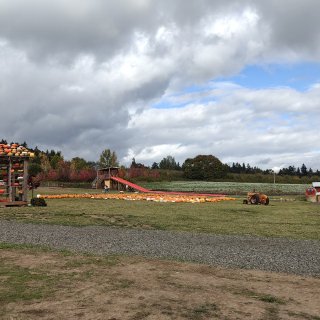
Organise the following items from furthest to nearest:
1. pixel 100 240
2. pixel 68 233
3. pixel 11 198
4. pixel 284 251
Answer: pixel 11 198 < pixel 68 233 < pixel 100 240 < pixel 284 251

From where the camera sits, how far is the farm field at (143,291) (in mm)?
5582

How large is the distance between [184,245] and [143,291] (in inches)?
210

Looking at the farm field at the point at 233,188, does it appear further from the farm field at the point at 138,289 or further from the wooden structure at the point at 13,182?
the farm field at the point at 138,289

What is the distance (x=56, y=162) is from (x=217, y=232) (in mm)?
108206

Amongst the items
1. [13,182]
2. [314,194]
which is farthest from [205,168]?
[13,182]

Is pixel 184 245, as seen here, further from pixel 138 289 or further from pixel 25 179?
pixel 25 179

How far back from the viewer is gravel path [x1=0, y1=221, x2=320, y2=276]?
9617 mm

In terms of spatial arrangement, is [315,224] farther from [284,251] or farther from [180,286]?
[180,286]

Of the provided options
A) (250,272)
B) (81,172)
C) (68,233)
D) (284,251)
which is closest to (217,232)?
(284,251)

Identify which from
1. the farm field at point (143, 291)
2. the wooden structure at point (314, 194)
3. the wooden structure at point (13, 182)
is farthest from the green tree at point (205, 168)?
the farm field at point (143, 291)

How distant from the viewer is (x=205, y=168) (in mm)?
127625

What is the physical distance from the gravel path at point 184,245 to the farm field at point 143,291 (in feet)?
3.59

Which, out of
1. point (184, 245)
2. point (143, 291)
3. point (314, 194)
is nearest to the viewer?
point (143, 291)

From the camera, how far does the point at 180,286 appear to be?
6977 mm
